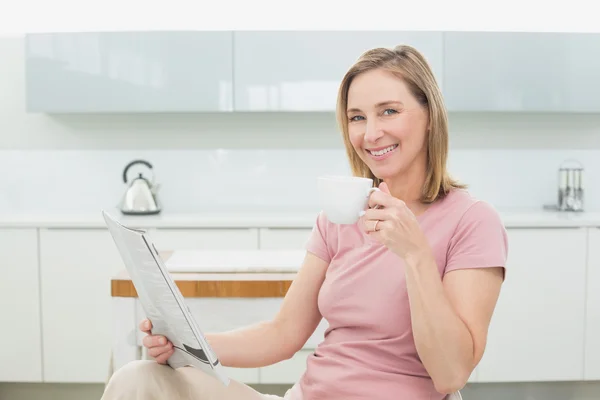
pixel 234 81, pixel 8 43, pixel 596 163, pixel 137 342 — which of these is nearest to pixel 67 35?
pixel 8 43

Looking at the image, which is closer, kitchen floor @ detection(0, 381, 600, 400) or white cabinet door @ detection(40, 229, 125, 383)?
white cabinet door @ detection(40, 229, 125, 383)

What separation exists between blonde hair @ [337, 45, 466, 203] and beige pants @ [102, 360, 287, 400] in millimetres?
550

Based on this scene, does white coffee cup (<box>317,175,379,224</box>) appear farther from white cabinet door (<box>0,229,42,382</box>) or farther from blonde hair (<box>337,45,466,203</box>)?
white cabinet door (<box>0,229,42,382</box>)

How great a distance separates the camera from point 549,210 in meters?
3.68

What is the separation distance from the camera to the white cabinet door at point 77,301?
3.25 meters

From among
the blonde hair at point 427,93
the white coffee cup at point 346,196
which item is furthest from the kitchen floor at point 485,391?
the white coffee cup at point 346,196

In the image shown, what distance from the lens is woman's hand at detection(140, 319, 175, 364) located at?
4.30 ft

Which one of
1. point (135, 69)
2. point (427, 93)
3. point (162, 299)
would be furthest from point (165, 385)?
point (135, 69)

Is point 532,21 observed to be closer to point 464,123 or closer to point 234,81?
point 464,123

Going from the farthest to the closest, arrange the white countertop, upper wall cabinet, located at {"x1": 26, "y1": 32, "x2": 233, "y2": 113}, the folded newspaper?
upper wall cabinet, located at {"x1": 26, "y1": 32, "x2": 233, "y2": 113} < the white countertop < the folded newspaper

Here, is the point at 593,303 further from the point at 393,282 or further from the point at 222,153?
the point at 393,282

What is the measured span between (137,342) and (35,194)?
233cm

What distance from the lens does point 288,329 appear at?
1515mm

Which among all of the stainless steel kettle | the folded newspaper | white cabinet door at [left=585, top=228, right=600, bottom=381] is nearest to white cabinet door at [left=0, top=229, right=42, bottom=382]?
the stainless steel kettle
